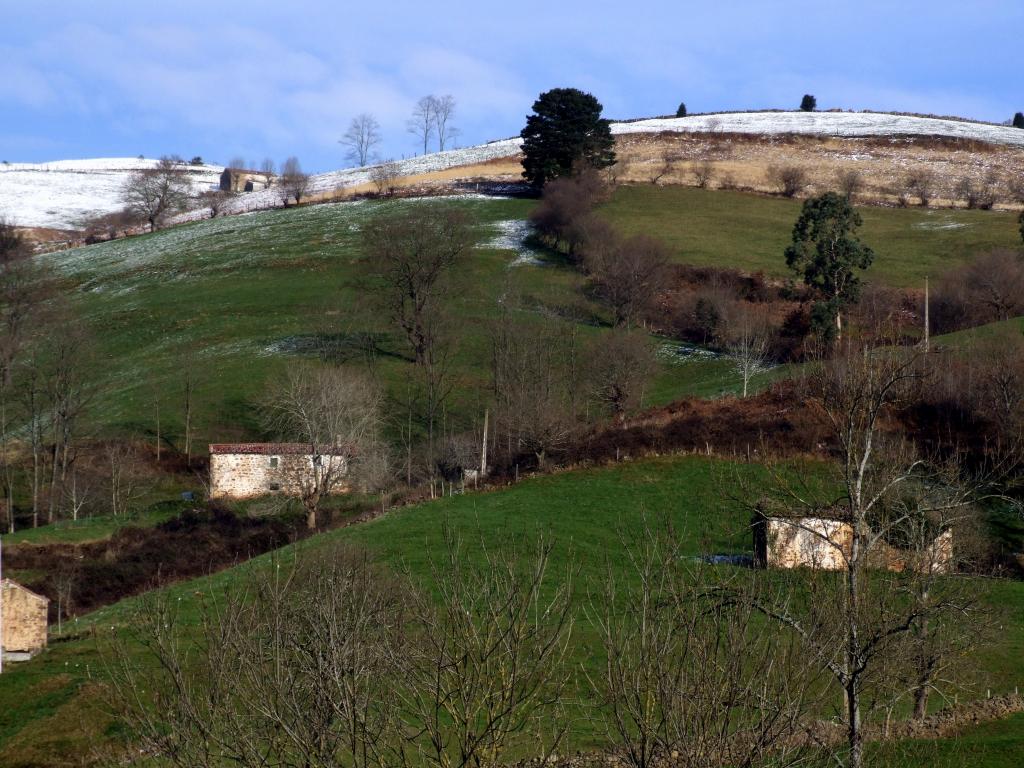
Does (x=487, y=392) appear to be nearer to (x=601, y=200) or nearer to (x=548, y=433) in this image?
(x=548, y=433)

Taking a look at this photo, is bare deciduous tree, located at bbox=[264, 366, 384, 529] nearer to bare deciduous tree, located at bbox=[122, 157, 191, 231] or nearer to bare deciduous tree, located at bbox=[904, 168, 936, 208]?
bare deciduous tree, located at bbox=[904, 168, 936, 208]

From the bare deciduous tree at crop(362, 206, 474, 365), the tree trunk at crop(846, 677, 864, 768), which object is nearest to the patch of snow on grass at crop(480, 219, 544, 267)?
the bare deciduous tree at crop(362, 206, 474, 365)

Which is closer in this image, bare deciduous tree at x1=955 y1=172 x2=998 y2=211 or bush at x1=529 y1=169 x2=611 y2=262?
bush at x1=529 y1=169 x2=611 y2=262

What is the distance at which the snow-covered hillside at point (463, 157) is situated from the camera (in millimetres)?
130625

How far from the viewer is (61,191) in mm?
156750

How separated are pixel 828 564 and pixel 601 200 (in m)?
68.1

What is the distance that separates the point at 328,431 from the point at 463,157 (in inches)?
3544

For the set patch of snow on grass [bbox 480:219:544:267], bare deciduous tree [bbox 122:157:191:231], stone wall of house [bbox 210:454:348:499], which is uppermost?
bare deciduous tree [bbox 122:157:191:231]

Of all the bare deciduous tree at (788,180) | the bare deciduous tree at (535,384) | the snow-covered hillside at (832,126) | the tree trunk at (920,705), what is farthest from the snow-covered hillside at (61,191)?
the tree trunk at (920,705)

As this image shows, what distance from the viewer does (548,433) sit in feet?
168

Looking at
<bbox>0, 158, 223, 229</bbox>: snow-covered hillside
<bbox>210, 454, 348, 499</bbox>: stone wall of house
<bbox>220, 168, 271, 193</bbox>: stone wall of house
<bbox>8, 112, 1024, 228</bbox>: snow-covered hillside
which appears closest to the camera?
<bbox>210, 454, 348, 499</bbox>: stone wall of house

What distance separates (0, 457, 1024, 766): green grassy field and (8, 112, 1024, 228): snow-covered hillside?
283 feet

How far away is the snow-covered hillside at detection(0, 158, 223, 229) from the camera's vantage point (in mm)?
140250

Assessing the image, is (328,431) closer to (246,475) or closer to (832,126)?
(246,475)
